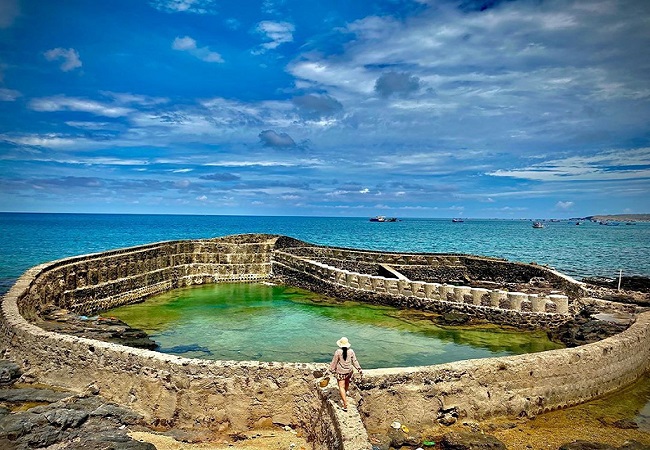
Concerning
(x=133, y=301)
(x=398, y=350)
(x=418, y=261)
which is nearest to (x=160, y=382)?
(x=398, y=350)

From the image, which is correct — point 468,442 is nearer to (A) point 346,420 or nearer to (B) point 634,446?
(A) point 346,420

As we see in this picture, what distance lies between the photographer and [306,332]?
59.0 ft

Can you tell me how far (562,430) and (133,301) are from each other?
65.7ft

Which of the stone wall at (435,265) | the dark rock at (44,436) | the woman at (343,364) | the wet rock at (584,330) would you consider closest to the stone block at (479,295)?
the wet rock at (584,330)

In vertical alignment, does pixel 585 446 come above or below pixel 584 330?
below

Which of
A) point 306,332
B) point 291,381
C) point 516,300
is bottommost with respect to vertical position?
point 306,332

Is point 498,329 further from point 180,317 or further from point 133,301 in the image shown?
point 133,301

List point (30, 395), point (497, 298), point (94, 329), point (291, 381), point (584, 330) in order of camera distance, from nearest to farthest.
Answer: point (291, 381) < point (30, 395) < point (94, 329) < point (584, 330) < point (497, 298)

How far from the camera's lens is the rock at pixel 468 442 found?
8.80m

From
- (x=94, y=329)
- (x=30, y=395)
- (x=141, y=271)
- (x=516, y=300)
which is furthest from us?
(x=141, y=271)

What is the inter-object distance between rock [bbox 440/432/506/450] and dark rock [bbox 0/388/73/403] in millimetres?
8537

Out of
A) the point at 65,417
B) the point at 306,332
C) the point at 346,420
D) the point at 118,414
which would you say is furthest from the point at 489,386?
the point at 65,417

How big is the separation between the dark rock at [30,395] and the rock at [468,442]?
854cm

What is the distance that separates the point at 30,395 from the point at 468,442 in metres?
9.82
